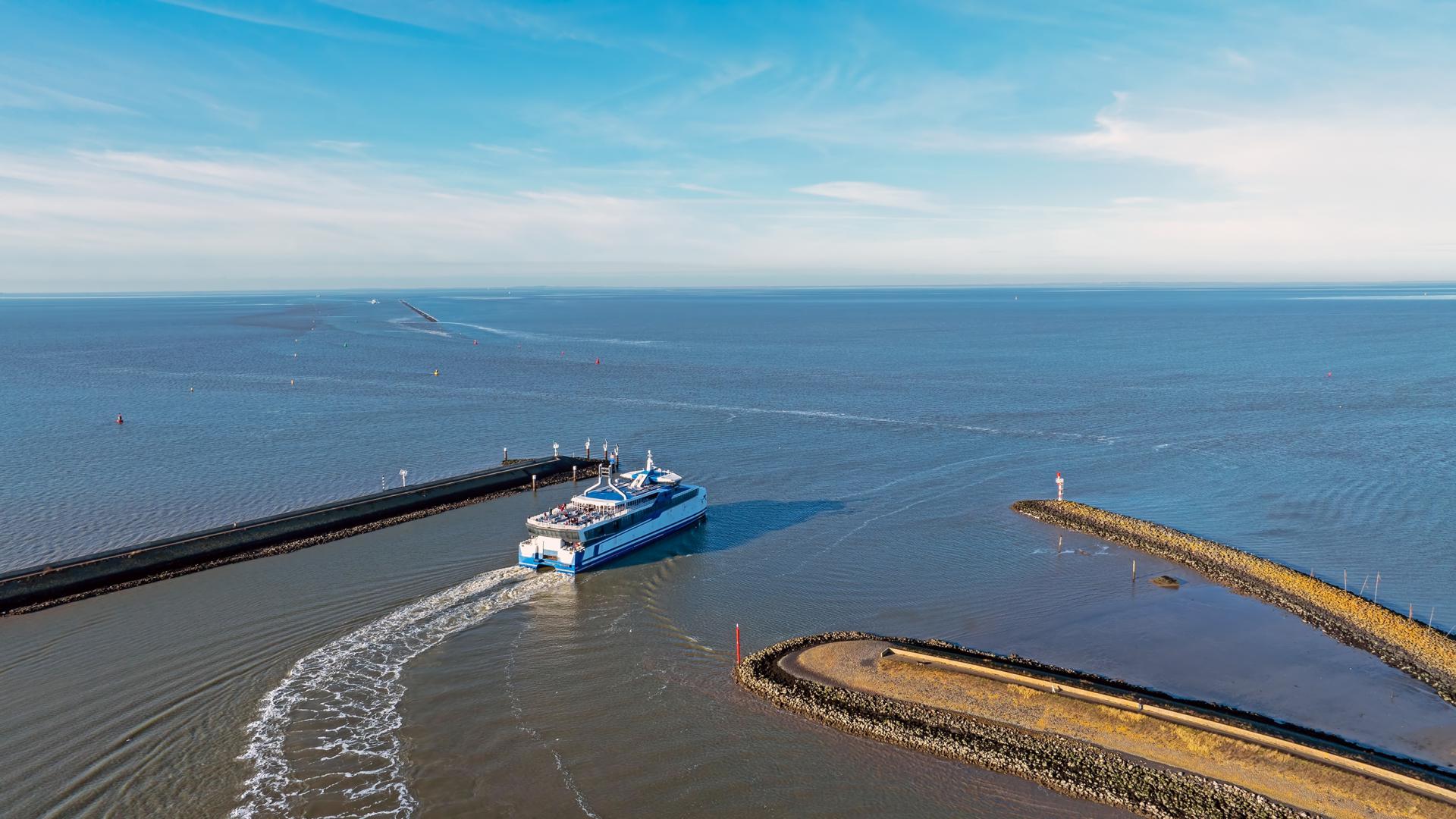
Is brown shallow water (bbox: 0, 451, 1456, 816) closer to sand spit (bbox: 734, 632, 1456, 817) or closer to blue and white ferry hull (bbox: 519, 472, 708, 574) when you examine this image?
sand spit (bbox: 734, 632, 1456, 817)

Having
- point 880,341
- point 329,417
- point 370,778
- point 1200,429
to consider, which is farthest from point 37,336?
point 1200,429

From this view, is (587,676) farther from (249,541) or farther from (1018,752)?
(249,541)

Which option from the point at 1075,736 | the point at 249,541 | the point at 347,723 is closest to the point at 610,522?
the point at 347,723

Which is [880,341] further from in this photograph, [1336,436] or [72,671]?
[72,671]

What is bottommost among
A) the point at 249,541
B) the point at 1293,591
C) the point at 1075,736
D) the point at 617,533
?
the point at 1075,736

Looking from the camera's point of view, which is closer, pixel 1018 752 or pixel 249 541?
pixel 1018 752

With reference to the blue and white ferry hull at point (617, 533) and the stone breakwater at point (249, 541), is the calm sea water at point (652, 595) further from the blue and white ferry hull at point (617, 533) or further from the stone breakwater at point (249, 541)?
the stone breakwater at point (249, 541)

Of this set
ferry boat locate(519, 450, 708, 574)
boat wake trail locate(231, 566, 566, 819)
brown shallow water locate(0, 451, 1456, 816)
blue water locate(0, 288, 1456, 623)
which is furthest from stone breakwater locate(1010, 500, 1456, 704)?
boat wake trail locate(231, 566, 566, 819)
